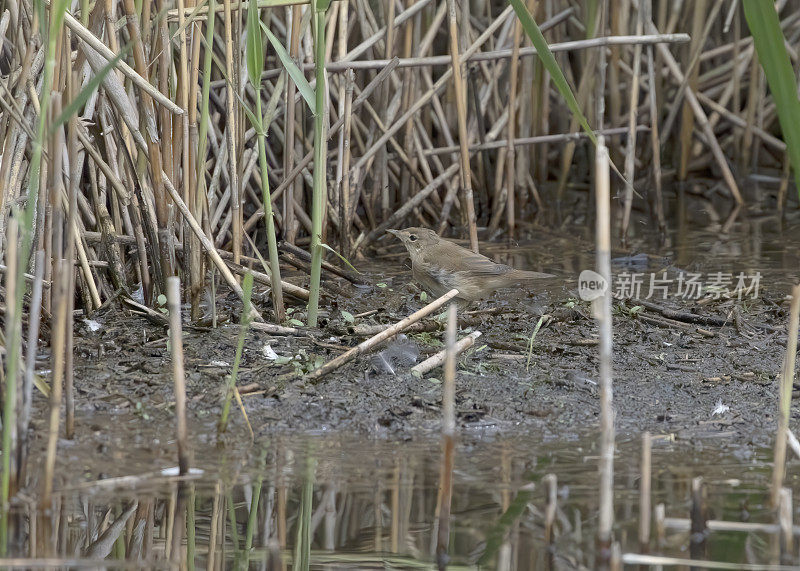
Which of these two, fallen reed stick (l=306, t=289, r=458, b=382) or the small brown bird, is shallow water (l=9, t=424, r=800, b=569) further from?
the small brown bird

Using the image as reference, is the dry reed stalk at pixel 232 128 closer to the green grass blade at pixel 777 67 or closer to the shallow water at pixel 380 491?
the shallow water at pixel 380 491

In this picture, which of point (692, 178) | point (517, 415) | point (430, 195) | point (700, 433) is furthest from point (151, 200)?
point (692, 178)

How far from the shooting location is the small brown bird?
590 centimetres

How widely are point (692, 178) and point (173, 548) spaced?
7905 millimetres

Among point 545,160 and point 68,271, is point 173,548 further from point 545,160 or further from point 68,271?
point 545,160

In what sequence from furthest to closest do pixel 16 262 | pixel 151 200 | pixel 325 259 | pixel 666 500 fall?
pixel 325 259 → pixel 151 200 → pixel 666 500 → pixel 16 262

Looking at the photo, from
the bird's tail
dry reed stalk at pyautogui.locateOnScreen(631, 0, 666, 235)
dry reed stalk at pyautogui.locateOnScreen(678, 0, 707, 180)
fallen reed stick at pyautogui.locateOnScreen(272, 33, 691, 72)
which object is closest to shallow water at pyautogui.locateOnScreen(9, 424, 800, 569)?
the bird's tail

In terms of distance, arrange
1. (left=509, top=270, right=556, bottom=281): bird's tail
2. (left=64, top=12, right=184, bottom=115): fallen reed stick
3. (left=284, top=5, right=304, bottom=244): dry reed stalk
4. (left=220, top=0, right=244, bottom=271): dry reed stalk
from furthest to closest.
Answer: (left=509, top=270, right=556, bottom=281): bird's tail, (left=284, top=5, right=304, bottom=244): dry reed stalk, (left=220, top=0, right=244, bottom=271): dry reed stalk, (left=64, top=12, right=184, bottom=115): fallen reed stick

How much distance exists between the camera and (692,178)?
32.6ft

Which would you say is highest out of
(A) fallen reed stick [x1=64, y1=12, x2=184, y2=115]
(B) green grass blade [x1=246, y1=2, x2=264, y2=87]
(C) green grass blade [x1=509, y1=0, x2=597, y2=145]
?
(B) green grass blade [x1=246, y1=2, x2=264, y2=87]

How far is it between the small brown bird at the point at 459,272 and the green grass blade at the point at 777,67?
316 centimetres

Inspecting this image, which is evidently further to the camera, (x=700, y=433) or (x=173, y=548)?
(x=700, y=433)

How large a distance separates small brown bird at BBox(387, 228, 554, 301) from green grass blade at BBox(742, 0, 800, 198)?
3157 mm

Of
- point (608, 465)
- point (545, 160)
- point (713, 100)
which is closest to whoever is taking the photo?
point (608, 465)
